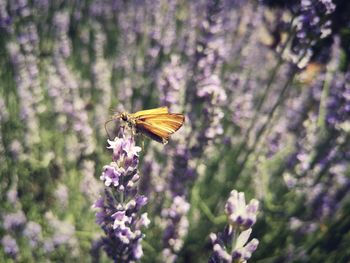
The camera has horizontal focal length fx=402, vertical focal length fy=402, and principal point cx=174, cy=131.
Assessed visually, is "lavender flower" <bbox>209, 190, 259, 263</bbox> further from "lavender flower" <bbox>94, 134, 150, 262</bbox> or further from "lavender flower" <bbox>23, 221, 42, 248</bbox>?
"lavender flower" <bbox>23, 221, 42, 248</bbox>

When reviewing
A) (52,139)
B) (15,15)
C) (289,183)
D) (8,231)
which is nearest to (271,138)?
(289,183)

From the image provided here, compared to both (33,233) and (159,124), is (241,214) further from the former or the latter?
(33,233)

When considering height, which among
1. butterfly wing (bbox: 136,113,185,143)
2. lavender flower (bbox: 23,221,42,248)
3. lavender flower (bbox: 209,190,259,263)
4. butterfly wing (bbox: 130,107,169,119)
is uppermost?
butterfly wing (bbox: 130,107,169,119)

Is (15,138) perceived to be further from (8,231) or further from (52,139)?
(8,231)

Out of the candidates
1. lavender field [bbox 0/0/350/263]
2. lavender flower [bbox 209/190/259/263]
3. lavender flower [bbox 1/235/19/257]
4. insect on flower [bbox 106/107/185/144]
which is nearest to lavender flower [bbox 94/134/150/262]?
lavender field [bbox 0/0/350/263]

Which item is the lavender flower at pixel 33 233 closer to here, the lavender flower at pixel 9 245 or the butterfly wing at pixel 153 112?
the lavender flower at pixel 9 245

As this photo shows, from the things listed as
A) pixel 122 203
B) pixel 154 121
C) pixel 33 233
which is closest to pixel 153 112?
pixel 154 121
